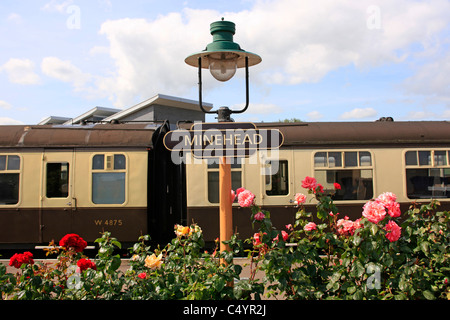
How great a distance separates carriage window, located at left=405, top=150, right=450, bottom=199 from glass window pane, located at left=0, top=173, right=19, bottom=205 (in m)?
8.22

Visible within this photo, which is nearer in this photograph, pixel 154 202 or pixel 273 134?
pixel 273 134

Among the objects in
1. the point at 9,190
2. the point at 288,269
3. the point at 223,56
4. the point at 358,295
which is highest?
the point at 223,56

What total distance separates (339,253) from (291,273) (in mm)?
593

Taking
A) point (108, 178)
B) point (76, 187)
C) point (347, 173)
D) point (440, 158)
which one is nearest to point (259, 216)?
point (347, 173)

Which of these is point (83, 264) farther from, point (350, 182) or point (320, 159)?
point (350, 182)

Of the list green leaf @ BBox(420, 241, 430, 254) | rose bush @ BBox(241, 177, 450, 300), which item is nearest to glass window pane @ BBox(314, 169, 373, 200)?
rose bush @ BBox(241, 177, 450, 300)

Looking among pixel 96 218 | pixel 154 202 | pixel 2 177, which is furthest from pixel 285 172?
pixel 2 177

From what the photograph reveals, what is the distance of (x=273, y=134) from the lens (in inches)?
136

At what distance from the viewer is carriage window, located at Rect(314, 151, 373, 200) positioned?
7.61 meters

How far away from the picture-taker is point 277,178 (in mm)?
7691

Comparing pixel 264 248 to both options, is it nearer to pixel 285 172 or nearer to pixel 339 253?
pixel 339 253

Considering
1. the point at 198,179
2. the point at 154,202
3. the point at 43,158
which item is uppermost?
the point at 43,158

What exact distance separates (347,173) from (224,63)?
464 cm
